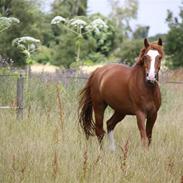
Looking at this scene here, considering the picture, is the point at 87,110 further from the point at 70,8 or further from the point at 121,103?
the point at 70,8

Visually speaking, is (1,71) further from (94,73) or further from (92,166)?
(92,166)

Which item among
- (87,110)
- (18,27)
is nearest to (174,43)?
(18,27)

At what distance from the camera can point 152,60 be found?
7.12 meters

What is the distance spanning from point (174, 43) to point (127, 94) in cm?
1689

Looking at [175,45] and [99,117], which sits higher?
[175,45]

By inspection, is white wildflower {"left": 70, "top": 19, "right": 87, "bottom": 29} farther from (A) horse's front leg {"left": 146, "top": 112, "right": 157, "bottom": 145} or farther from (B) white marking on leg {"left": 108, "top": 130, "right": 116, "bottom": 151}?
(A) horse's front leg {"left": 146, "top": 112, "right": 157, "bottom": 145}

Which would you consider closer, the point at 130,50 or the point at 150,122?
the point at 150,122

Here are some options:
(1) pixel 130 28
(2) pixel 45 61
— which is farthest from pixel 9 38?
(1) pixel 130 28

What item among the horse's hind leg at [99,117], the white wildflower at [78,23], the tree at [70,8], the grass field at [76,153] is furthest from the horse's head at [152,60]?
the tree at [70,8]

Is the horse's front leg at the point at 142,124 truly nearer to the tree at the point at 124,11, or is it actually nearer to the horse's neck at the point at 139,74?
the horse's neck at the point at 139,74

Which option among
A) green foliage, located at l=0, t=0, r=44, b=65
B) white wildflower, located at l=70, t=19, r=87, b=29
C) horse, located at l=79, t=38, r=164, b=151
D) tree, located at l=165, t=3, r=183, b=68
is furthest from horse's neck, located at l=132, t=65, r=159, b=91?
green foliage, located at l=0, t=0, r=44, b=65

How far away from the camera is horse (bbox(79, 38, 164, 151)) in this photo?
7227 mm

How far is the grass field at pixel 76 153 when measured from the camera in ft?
17.5

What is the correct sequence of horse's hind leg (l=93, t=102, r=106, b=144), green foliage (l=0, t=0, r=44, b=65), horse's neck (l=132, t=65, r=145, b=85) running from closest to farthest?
1. horse's neck (l=132, t=65, r=145, b=85)
2. horse's hind leg (l=93, t=102, r=106, b=144)
3. green foliage (l=0, t=0, r=44, b=65)
